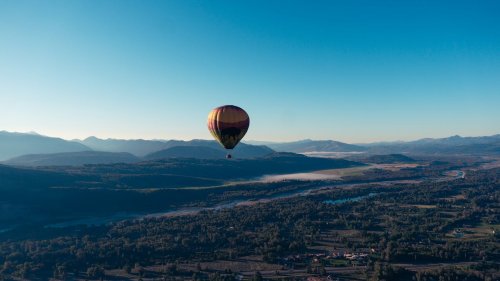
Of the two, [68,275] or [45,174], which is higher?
[45,174]

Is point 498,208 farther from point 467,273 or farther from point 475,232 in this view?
point 467,273

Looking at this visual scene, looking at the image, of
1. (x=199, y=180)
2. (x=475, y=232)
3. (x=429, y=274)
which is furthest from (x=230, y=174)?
(x=429, y=274)

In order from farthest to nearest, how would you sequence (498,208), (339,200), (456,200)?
(339,200), (456,200), (498,208)

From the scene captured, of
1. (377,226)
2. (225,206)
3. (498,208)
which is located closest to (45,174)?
(225,206)

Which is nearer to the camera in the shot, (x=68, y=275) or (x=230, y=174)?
(x=68, y=275)

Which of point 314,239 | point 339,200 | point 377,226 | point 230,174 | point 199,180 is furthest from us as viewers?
point 230,174
